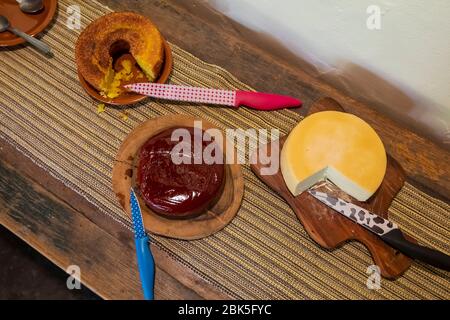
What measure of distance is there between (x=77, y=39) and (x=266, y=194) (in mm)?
528

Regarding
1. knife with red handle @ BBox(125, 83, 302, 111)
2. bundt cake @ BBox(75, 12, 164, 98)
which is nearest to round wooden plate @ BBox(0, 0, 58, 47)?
bundt cake @ BBox(75, 12, 164, 98)

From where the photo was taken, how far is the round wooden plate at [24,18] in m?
0.98

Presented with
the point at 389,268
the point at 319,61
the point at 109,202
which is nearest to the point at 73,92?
the point at 109,202

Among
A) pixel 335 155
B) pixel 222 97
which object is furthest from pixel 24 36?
pixel 335 155

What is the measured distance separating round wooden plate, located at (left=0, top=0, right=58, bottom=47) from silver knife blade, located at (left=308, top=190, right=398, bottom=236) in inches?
28.4

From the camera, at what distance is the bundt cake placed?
0.91 metres

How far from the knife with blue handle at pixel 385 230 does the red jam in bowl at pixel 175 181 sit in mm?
208

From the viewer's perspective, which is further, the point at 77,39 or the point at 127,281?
the point at 77,39

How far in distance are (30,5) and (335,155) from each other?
0.74m

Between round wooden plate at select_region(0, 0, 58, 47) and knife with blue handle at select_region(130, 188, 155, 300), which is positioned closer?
knife with blue handle at select_region(130, 188, 155, 300)

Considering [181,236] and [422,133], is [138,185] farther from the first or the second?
[422,133]

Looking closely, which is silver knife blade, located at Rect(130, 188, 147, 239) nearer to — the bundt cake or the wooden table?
the wooden table

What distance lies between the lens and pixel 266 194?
91 cm
